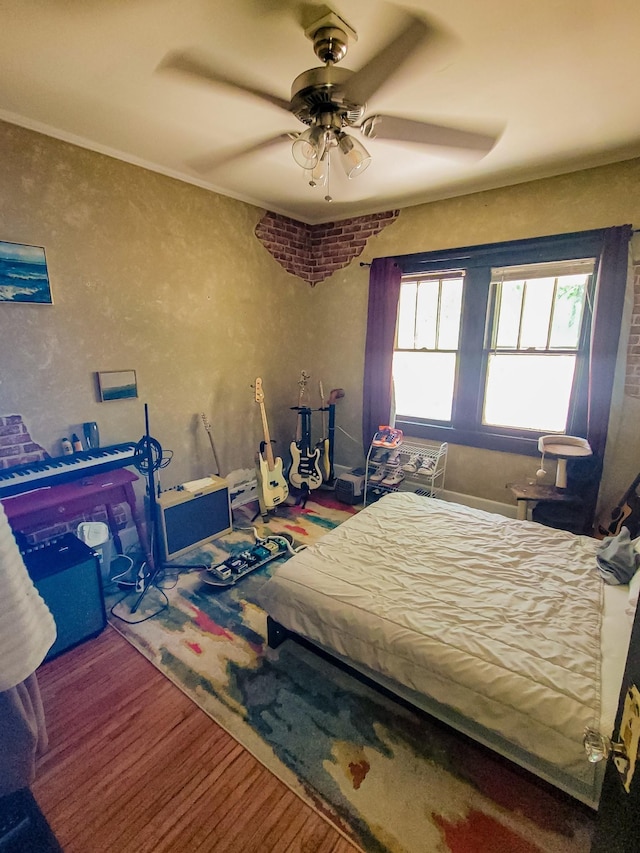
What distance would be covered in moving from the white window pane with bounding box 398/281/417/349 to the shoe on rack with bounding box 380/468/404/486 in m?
1.18

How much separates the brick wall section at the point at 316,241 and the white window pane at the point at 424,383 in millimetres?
1127

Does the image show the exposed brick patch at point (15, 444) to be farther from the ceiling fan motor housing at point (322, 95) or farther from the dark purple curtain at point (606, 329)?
the dark purple curtain at point (606, 329)

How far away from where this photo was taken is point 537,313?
9.78 feet

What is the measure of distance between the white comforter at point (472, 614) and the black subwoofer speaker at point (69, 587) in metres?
0.92

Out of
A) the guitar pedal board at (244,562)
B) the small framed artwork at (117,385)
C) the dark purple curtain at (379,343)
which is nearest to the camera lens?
the guitar pedal board at (244,562)

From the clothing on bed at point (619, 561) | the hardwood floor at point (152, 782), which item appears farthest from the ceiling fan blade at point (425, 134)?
the hardwood floor at point (152, 782)

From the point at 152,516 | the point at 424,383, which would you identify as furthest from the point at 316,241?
the point at 152,516

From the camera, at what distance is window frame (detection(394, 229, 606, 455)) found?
8.93 ft


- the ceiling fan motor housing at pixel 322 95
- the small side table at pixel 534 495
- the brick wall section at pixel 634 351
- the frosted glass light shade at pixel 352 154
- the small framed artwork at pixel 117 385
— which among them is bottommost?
the small side table at pixel 534 495

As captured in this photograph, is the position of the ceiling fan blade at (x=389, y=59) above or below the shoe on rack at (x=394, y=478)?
above

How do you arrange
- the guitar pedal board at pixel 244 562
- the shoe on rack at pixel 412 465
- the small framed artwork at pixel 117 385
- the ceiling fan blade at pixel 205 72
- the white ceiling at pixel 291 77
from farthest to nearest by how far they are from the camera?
1. the shoe on rack at pixel 412 465
2. the small framed artwork at pixel 117 385
3. the guitar pedal board at pixel 244 562
4. the ceiling fan blade at pixel 205 72
5. the white ceiling at pixel 291 77

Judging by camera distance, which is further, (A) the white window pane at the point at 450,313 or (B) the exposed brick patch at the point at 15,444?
(A) the white window pane at the point at 450,313

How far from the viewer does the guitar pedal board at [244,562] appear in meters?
2.41

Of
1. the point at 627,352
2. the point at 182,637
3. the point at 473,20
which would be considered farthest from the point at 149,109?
the point at 627,352
